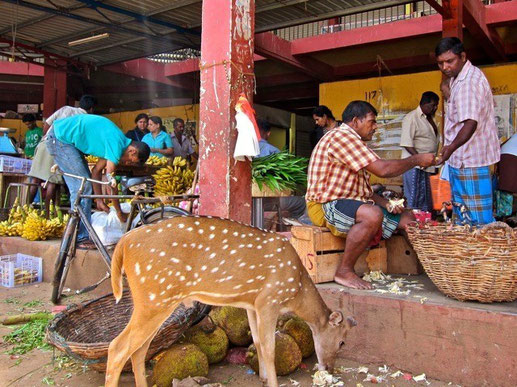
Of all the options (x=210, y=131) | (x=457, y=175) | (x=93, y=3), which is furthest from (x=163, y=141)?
(x=457, y=175)

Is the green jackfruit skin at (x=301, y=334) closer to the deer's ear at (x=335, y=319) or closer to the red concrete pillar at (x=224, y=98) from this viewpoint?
the deer's ear at (x=335, y=319)

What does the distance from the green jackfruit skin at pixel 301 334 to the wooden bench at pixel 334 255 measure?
50cm

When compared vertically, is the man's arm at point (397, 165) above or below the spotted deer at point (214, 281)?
above

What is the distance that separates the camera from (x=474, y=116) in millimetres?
4375

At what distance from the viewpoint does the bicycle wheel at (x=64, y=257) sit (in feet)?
18.2

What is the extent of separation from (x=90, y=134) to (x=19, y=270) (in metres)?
2.30

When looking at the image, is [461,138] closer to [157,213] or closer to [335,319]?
[335,319]

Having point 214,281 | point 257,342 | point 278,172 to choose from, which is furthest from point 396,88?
point 214,281

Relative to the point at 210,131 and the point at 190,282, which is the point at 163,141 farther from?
the point at 190,282

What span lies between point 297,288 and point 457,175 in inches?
A: 87.1

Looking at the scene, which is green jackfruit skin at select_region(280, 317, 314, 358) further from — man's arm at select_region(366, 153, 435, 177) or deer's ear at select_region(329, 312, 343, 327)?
man's arm at select_region(366, 153, 435, 177)

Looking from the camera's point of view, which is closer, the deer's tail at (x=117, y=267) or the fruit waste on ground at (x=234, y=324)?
the deer's tail at (x=117, y=267)

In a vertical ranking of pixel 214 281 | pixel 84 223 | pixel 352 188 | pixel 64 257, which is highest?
pixel 352 188

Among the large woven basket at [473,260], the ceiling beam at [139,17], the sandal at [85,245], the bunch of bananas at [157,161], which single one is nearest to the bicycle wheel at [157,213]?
the sandal at [85,245]
